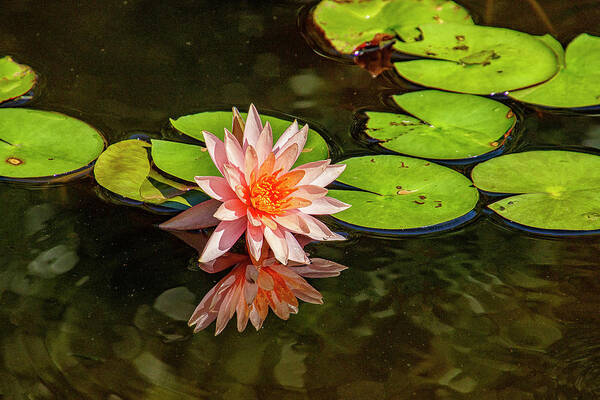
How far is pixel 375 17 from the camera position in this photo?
3.00 meters

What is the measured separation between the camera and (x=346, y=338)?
1.78m

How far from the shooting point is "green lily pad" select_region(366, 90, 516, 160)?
2301 millimetres

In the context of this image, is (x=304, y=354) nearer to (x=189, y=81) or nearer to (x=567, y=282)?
(x=567, y=282)

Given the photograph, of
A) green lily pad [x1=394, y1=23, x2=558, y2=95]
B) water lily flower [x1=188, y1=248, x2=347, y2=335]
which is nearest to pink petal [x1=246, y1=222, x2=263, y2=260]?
water lily flower [x1=188, y1=248, x2=347, y2=335]

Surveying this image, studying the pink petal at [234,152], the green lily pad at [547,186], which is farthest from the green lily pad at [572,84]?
the pink petal at [234,152]

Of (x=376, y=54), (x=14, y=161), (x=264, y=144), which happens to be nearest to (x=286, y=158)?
(x=264, y=144)

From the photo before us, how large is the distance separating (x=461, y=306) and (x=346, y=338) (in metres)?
0.33

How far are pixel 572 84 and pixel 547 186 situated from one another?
0.65 metres

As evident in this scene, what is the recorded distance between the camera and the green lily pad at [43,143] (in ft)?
7.09

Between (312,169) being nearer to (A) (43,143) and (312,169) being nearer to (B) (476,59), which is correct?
(A) (43,143)

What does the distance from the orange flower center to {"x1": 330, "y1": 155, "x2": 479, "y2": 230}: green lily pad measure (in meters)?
0.27

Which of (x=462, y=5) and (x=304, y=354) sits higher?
(x=462, y=5)

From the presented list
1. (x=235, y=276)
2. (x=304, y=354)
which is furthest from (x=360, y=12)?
(x=304, y=354)

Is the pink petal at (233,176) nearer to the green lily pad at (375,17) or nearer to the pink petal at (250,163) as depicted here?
the pink petal at (250,163)
